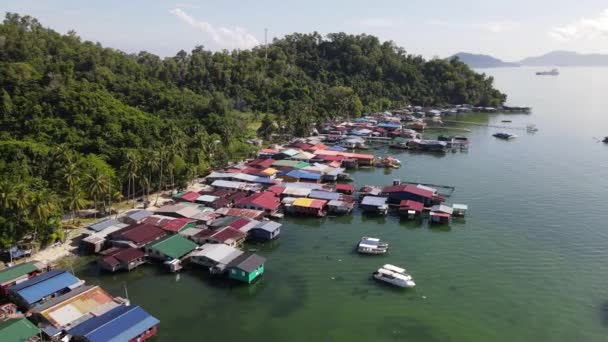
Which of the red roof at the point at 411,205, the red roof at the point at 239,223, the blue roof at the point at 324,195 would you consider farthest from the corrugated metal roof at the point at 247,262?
the red roof at the point at 411,205

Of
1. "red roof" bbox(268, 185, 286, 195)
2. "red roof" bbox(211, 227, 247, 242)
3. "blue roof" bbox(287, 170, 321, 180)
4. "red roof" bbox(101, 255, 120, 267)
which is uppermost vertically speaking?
"blue roof" bbox(287, 170, 321, 180)

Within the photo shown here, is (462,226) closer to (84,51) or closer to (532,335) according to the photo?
(532,335)

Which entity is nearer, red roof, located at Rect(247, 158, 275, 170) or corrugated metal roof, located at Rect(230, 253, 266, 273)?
corrugated metal roof, located at Rect(230, 253, 266, 273)

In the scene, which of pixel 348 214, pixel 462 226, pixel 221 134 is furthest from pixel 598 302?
pixel 221 134

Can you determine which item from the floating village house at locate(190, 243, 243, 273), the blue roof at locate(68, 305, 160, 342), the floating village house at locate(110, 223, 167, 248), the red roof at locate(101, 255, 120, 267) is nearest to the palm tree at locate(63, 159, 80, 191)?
the floating village house at locate(110, 223, 167, 248)

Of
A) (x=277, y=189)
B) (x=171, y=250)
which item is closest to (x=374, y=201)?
(x=277, y=189)

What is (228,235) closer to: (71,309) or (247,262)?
(247,262)

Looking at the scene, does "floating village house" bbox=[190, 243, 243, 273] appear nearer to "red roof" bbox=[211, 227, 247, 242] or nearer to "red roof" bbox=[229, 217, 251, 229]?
"red roof" bbox=[211, 227, 247, 242]

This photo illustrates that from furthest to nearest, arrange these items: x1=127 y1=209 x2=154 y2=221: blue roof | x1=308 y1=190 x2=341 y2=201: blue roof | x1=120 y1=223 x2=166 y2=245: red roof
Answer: x1=308 y1=190 x2=341 y2=201: blue roof < x1=127 y1=209 x2=154 y2=221: blue roof < x1=120 y1=223 x2=166 y2=245: red roof
